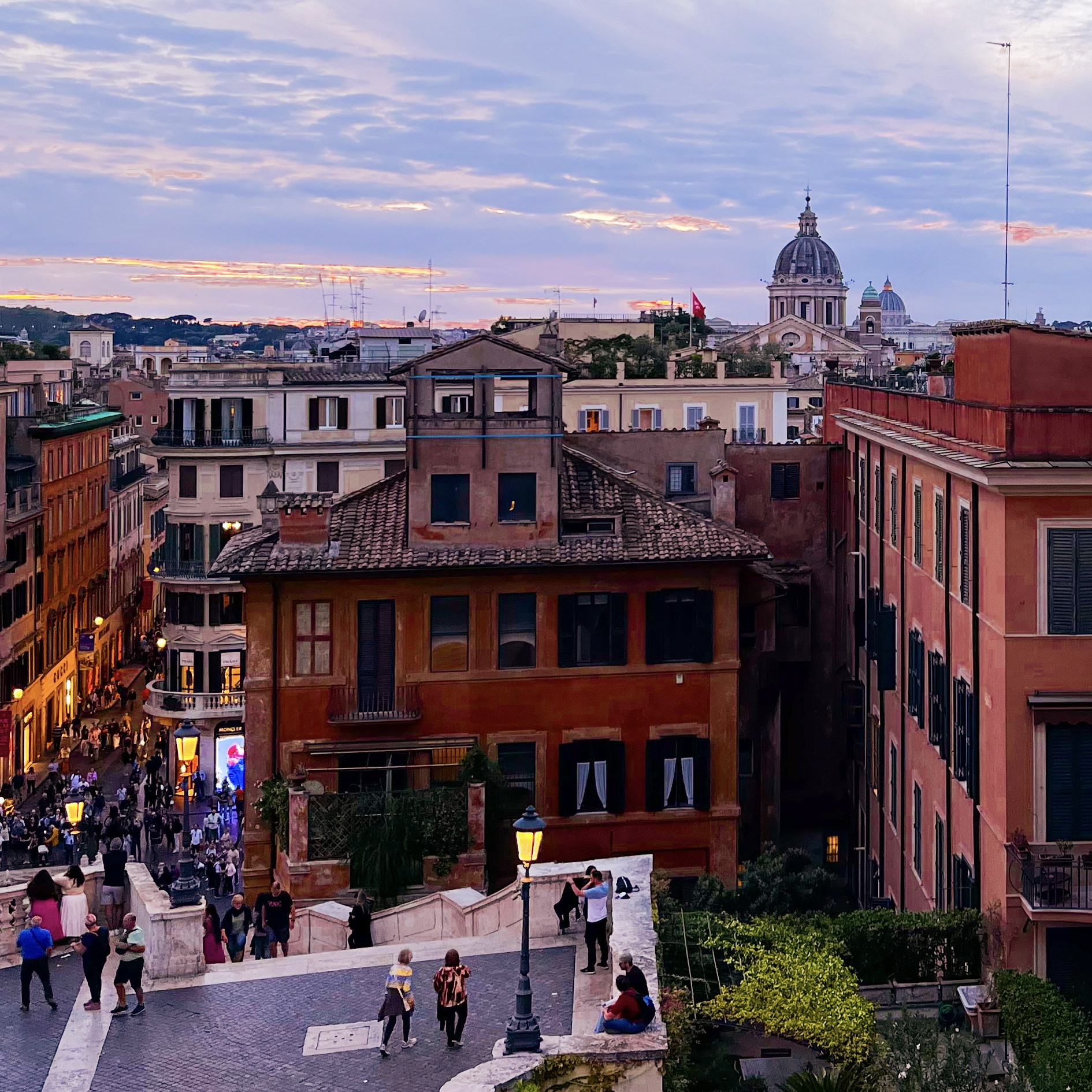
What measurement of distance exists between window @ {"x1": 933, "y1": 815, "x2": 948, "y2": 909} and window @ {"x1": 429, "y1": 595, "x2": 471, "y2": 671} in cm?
970

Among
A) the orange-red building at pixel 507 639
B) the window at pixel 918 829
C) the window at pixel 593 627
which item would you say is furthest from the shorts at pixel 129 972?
the window at pixel 918 829

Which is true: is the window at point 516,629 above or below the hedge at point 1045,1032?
above

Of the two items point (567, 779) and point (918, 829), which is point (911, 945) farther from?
point (567, 779)

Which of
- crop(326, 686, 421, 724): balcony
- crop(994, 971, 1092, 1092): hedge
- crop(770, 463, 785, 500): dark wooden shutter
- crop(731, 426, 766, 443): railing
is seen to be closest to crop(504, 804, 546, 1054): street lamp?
crop(994, 971, 1092, 1092): hedge

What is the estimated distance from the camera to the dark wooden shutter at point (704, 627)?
3375 cm

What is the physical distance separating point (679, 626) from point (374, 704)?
20.8 feet

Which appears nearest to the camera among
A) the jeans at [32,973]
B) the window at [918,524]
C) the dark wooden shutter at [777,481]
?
the jeans at [32,973]

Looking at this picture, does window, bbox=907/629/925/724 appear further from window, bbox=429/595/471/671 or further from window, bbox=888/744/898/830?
window, bbox=429/595/471/671

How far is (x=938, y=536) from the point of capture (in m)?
28.6

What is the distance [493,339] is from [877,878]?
14.1 m

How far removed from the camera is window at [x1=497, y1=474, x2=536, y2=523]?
33.7 meters

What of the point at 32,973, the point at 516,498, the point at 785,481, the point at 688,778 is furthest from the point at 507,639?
the point at 32,973

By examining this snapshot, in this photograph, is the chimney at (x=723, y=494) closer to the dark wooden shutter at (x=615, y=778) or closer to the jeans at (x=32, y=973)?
the dark wooden shutter at (x=615, y=778)

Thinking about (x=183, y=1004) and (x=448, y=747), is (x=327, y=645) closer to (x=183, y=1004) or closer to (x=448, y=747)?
(x=448, y=747)
